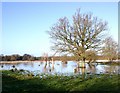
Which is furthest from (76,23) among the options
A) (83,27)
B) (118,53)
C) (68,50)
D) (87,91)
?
(87,91)

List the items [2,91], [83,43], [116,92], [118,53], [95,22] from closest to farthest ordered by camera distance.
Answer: [116,92]
[2,91]
[83,43]
[95,22]
[118,53]

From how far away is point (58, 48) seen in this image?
37.5 m

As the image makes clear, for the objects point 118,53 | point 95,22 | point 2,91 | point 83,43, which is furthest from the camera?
point 118,53

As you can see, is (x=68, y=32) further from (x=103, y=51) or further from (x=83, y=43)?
(x=103, y=51)

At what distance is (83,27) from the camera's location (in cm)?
3731

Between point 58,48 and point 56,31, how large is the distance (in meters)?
2.80

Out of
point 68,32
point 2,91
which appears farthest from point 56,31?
point 2,91

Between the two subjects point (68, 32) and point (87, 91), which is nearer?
point (87, 91)

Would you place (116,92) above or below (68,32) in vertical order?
below

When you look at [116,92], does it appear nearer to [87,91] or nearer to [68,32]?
[87,91]

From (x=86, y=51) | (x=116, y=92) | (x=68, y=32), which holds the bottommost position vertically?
(x=116, y=92)

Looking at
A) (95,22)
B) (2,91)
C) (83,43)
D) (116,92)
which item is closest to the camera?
(116,92)

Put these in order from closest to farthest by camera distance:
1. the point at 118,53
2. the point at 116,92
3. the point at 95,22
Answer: the point at 116,92
the point at 95,22
the point at 118,53

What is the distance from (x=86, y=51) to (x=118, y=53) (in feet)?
67.5
